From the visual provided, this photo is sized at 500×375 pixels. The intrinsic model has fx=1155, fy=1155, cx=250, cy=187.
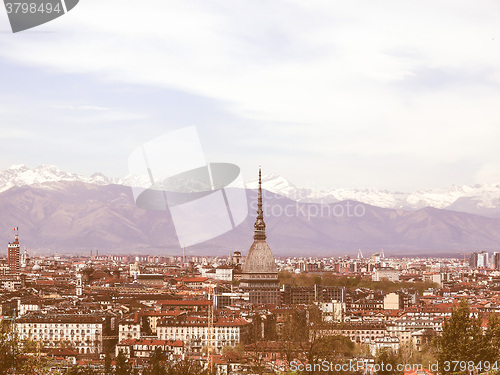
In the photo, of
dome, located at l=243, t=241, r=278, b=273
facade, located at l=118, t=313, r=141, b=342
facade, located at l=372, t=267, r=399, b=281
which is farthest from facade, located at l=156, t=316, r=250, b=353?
facade, located at l=372, t=267, r=399, b=281

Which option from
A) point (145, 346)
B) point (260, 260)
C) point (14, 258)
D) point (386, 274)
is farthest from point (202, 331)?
point (386, 274)

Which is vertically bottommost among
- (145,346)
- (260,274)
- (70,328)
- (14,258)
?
(145,346)

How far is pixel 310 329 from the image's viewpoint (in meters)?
21.6

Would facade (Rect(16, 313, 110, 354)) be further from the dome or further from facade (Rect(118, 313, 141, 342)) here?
the dome

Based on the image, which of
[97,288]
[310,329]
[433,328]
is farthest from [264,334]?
[97,288]

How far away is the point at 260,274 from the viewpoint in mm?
73500

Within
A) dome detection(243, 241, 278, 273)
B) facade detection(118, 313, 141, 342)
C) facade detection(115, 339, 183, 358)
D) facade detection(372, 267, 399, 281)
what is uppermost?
dome detection(243, 241, 278, 273)

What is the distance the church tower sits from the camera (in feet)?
236

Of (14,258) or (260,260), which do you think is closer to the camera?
(260,260)

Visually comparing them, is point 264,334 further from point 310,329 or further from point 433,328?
point 310,329

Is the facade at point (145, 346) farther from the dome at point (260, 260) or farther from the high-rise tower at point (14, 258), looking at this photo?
the high-rise tower at point (14, 258)

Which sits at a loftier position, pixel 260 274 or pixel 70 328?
pixel 260 274

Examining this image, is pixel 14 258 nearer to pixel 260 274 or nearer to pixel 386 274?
pixel 386 274

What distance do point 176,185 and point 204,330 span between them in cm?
12808
